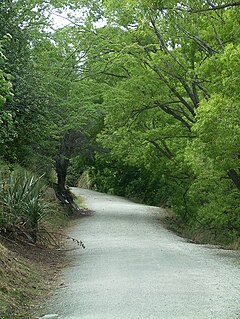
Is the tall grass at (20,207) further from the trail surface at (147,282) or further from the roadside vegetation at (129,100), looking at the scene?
the trail surface at (147,282)

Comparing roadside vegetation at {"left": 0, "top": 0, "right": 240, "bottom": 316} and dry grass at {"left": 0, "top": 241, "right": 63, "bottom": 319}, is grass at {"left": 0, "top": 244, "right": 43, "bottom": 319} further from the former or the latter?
roadside vegetation at {"left": 0, "top": 0, "right": 240, "bottom": 316}

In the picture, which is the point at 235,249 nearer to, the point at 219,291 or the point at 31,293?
the point at 219,291

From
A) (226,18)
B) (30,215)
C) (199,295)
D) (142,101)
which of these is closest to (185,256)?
(30,215)

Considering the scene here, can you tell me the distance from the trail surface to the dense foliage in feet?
10.5

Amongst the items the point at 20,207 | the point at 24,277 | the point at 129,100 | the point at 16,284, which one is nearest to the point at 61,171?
the point at 129,100

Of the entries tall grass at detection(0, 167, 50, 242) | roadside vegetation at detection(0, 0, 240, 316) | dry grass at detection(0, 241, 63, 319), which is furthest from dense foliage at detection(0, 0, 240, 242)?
dry grass at detection(0, 241, 63, 319)

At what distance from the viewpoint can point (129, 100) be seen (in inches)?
839

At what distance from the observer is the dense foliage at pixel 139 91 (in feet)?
45.3

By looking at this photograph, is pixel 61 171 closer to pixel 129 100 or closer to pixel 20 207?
pixel 129 100

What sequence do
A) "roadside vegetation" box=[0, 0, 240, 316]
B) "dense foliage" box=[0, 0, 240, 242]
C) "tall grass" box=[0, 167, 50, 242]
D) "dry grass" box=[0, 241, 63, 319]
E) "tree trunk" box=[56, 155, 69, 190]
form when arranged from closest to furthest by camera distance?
"dry grass" box=[0, 241, 63, 319] < "tall grass" box=[0, 167, 50, 242] < "roadside vegetation" box=[0, 0, 240, 316] < "dense foliage" box=[0, 0, 240, 242] < "tree trunk" box=[56, 155, 69, 190]

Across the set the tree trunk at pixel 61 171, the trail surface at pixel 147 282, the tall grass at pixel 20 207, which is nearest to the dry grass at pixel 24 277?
the trail surface at pixel 147 282

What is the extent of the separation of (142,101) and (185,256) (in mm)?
9751

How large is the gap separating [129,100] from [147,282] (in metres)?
13.0

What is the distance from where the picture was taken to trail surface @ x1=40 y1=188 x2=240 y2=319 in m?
7.19
